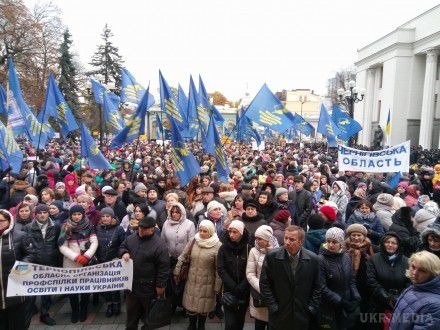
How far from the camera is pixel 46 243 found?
4996 millimetres

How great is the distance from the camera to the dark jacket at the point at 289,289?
3.72 m

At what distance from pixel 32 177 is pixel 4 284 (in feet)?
20.5

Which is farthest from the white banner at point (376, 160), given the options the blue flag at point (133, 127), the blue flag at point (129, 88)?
the blue flag at point (129, 88)

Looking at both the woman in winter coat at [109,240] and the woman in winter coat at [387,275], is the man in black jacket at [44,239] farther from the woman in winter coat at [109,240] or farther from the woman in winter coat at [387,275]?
the woman in winter coat at [387,275]

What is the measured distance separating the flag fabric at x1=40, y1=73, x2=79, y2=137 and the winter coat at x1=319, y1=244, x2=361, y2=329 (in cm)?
803

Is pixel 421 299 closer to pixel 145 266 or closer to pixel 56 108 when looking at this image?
pixel 145 266

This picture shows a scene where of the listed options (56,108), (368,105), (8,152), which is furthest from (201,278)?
(368,105)

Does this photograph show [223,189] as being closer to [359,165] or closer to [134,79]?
[359,165]

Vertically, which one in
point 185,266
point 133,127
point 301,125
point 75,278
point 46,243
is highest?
point 301,125

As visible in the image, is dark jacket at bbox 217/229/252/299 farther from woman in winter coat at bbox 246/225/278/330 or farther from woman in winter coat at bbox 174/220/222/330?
woman in winter coat at bbox 174/220/222/330

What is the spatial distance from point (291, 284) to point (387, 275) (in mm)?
1092

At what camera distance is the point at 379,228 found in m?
5.50

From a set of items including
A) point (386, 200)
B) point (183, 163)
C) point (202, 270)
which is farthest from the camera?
point (183, 163)

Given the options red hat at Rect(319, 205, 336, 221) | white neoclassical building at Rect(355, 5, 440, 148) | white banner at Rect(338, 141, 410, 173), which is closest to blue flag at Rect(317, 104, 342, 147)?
white banner at Rect(338, 141, 410, 173)
